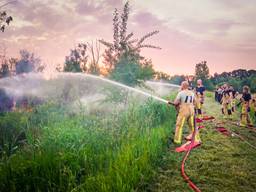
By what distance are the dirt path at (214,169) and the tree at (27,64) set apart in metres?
35.5

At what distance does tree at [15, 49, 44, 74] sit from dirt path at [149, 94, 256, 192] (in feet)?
117

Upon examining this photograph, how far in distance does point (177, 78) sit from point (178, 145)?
4153 cm

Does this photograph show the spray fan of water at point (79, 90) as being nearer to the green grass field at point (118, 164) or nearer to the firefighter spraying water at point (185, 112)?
the firefighter spraying water at point (185, 112)

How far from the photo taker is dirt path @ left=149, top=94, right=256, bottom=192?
4879 millimetres

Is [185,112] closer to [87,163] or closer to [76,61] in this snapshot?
[87,163]

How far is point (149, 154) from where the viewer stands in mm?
5633

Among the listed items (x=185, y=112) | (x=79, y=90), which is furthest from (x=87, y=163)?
(x=79, y=90)

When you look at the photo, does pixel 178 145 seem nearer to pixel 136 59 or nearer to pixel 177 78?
pixel 136 59

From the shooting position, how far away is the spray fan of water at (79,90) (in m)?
10.3

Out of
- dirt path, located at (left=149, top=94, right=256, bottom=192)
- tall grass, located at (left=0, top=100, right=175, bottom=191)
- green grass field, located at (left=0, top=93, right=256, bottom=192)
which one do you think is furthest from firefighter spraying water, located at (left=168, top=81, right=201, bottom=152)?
tall grass, located at (left=0, top=100, right=175, bottom=191)

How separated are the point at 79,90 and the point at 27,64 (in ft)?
98.4

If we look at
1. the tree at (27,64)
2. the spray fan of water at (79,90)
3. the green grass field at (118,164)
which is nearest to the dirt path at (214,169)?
the green grass field at (118,164)

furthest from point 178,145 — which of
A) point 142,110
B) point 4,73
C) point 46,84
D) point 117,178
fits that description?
point 4,73

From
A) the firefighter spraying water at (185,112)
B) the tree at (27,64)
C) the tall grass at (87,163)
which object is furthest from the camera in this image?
the tree at (27,64)
